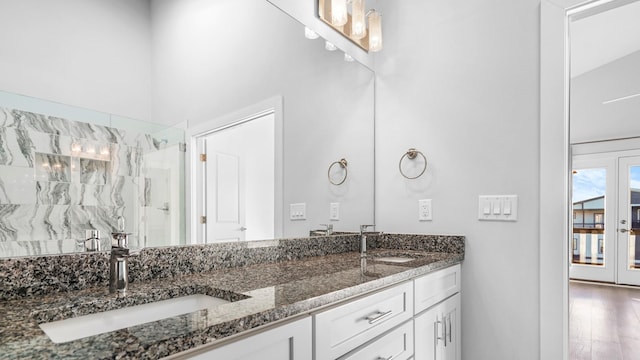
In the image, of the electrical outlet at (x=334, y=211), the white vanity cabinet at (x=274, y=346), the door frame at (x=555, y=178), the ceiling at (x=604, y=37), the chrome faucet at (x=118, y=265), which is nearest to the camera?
the white vanity cabinet at (x=274, y=346)

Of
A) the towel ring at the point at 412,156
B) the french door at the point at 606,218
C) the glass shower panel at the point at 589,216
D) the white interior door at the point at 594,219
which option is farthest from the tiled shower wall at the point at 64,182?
the glass shower panel at the point at 589,216

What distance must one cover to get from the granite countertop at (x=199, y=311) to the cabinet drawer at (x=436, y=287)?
0.23ft

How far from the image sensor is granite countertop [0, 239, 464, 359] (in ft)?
1.97

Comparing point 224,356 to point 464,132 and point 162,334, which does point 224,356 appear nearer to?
point 162,334

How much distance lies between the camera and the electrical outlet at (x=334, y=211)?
2.08 metres

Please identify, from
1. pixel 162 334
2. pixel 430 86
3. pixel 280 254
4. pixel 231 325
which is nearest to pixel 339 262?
pixel 280 254

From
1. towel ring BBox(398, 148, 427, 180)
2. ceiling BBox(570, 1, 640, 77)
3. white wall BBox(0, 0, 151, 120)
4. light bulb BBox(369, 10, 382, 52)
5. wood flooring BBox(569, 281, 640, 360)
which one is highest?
ceiling BBox(570, 1, 640, 77)

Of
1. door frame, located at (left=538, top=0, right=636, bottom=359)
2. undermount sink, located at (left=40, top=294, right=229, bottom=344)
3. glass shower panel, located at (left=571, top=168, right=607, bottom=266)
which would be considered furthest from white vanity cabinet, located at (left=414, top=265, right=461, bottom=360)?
glass shower panel, located at (left=571, top=168, right=607, bottom=266)

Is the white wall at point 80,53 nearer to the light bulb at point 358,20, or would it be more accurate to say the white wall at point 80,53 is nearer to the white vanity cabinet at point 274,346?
the white vanity cabinet at point 274,346

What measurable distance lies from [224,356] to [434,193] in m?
1.60

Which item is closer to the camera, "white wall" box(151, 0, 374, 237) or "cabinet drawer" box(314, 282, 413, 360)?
"cabinet drawer" box(314, 282, 413, 360)

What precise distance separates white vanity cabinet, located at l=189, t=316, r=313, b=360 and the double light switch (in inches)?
51.4

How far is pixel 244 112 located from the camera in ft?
5.11

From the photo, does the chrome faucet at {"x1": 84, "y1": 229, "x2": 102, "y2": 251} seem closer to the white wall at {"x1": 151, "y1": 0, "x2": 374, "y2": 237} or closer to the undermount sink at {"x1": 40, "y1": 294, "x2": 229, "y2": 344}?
the undermount sink at {"x1": 40, "y1": 294, "x2": 229, "y2": 344}
